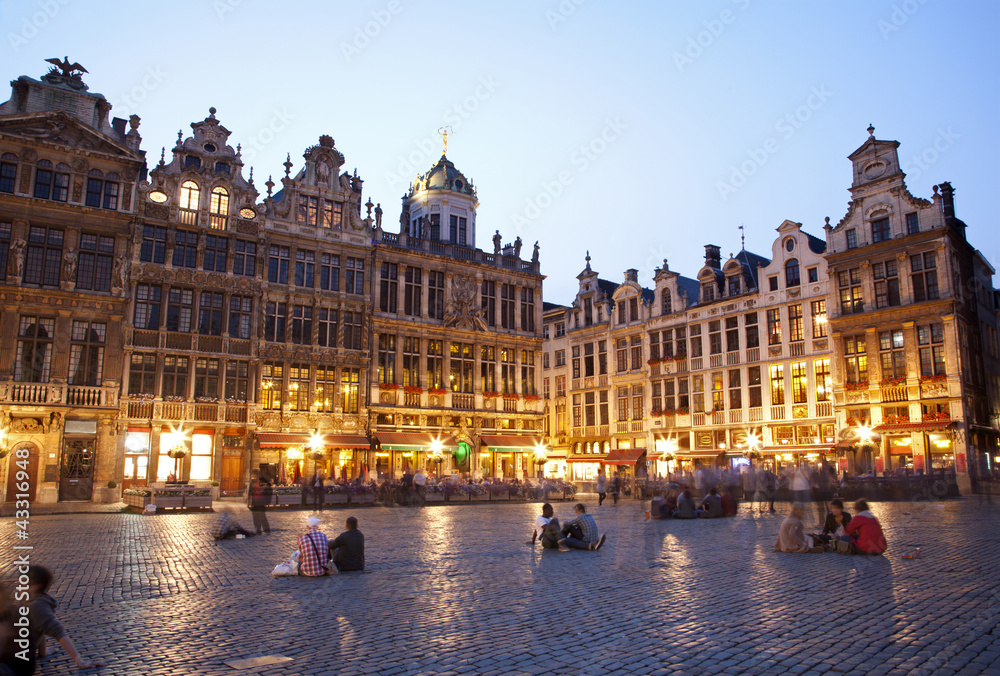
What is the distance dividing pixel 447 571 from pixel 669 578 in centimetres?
372

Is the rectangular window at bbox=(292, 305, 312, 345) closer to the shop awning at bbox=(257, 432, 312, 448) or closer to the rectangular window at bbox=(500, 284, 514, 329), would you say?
the shop awning at bbox=(257, 432, 312, 448)

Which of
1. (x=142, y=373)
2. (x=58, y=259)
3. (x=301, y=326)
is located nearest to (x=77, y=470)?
(x=142, y=373)

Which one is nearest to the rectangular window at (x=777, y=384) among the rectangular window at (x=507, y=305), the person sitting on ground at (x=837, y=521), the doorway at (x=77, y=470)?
the rectangular window at (x=507, y=305)

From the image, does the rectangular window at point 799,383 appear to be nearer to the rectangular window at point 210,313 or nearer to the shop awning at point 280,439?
the shop awning at point 280,439

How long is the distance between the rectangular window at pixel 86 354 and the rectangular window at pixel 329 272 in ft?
38.3

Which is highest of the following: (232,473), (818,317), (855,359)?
(818,317)

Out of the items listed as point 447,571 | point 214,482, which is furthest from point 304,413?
point 447,571

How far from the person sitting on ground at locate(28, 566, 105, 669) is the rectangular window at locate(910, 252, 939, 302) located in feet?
142

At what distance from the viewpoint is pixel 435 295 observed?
47.8m

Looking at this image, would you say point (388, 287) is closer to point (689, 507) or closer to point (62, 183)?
point (62, 183)

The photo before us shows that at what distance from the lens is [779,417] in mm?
45875

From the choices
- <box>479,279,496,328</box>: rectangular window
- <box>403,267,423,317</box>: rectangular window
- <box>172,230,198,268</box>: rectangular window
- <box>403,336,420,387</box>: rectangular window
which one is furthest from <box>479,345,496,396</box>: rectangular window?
<box>172,230,198,268</box>: rectangular window

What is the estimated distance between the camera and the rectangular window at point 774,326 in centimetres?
→ 4666

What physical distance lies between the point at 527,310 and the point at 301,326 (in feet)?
53.0
